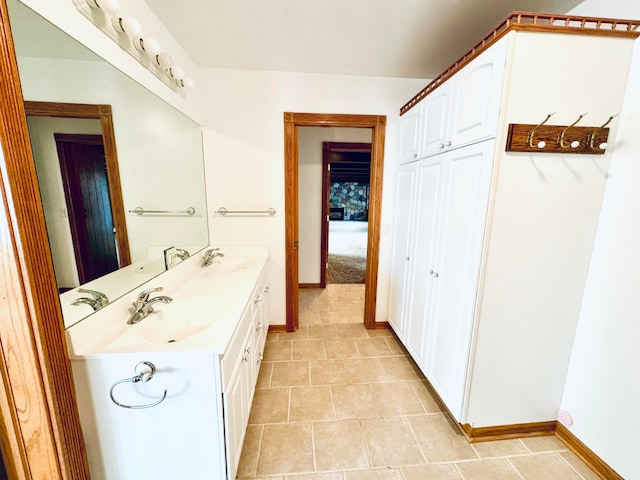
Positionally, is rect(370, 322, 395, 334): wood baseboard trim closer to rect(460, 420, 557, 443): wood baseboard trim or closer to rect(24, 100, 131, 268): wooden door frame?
rect(460, 420, 557, 443): wood baseboard trim

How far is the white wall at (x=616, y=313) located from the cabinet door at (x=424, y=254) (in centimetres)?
78

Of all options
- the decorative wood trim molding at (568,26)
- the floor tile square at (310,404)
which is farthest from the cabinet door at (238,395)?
the decorative wood trim molding at (568,26)

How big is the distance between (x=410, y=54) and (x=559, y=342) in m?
2.18

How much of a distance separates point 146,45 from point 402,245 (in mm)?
2209

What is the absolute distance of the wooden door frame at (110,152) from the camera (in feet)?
3.19

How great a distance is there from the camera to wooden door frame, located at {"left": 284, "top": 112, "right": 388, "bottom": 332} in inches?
92.7

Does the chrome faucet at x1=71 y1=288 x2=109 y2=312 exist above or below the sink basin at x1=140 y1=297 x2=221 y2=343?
above

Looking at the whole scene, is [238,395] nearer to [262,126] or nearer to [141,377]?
[141,377]

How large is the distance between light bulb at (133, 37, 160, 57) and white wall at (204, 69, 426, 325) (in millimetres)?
935

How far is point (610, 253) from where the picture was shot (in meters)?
1.28

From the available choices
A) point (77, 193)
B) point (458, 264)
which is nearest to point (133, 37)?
point (77, 193)

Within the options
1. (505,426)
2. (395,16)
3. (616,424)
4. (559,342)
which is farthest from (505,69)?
(505,426)

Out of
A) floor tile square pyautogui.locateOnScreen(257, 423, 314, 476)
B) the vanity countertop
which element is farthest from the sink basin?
floor tile square pyautogui.locateOnScreen(257, 423, 314, 476)

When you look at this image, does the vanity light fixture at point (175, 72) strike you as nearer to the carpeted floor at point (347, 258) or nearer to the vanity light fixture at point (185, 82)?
the vanity light fixture at point (185, 82)
